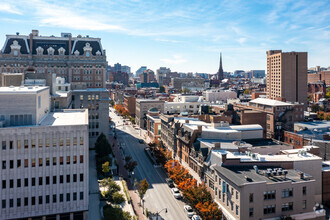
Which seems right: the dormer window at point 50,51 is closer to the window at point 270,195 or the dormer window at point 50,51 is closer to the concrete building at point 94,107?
the concrete building at point 94,107

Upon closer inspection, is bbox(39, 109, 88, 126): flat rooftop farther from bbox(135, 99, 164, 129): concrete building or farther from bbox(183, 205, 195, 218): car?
bbox(135, 99, 164, 129): concrete building

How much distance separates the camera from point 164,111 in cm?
14550

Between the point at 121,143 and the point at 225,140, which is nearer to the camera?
the point at 225,140

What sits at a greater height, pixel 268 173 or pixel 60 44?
pixel 60 44

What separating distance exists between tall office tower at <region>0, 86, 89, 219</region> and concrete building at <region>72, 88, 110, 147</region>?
46.6 meters

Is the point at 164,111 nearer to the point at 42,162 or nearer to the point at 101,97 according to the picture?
the point at 101,97

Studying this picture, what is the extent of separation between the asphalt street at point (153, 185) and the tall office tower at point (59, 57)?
2971cm

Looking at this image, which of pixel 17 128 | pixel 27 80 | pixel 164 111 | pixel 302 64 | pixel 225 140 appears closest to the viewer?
pixel 17 128

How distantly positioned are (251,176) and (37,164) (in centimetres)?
3710

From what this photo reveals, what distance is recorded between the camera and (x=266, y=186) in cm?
4762

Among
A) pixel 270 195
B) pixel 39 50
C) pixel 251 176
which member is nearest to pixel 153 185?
pixel 251 176

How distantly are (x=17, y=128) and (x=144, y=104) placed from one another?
99019 millimetres

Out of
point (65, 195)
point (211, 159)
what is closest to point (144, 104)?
point (211, 159)

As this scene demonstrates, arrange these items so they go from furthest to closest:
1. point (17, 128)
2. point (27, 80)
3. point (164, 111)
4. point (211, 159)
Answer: point (164, 111)
point (27, 80)
point (211, 159)
point (17, 128)
